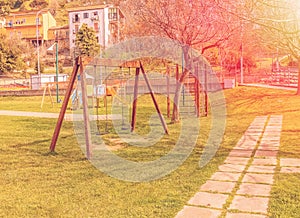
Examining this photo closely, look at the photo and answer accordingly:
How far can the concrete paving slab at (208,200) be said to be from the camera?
13.6 ft

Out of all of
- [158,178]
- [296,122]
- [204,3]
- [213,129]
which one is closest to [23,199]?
[158,178]

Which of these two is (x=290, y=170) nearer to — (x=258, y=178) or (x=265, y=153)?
(x=258, y=178)

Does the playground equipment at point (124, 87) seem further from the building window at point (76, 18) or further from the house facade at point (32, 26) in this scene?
the house facade at point (32, 26)

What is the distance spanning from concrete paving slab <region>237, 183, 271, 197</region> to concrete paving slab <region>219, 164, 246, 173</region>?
745mm

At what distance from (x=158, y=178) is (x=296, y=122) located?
7.16m

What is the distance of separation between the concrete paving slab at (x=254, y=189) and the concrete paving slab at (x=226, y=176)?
0.29 meters

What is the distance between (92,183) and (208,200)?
170cm

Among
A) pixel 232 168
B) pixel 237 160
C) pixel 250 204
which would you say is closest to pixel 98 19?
pixel 237 160

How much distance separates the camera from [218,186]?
15.9 feet

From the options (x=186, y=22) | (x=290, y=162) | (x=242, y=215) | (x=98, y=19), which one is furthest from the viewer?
(x=98, y=19)

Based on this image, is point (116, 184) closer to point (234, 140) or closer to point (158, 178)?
point (158, 178)

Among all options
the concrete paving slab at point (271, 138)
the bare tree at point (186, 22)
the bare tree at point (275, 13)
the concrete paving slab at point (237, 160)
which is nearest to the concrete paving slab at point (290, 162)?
the concrete paving slab at point (237, 160)

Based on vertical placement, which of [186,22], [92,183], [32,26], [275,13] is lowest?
[92,183]

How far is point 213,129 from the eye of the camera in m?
10.0
